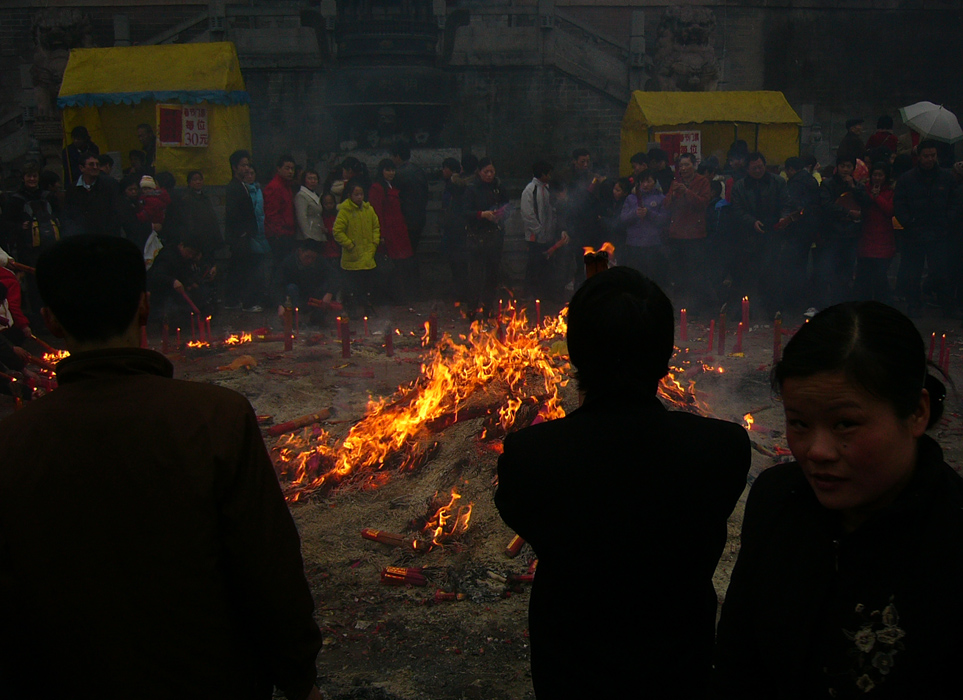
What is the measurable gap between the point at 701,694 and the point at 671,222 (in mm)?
10068

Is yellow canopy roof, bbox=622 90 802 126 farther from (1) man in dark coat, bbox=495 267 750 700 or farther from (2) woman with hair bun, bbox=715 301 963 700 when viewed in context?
(2) woman with hair bun, bbox=715 301 963 700

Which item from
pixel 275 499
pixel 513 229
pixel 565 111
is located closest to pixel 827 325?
pixel 275 499

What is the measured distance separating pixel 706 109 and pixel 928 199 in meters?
5.79

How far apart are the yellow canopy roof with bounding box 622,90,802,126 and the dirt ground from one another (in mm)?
7527

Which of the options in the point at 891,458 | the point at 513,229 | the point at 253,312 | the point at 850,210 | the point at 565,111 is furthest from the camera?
the point at 565,111

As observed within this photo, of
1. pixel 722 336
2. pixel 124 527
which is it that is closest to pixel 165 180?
pixel 722 336

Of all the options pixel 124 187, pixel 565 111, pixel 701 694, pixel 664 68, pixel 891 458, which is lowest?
pixel 701 694

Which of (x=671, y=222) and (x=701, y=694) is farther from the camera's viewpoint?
(x=671, y=222)

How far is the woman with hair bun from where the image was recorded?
161 centimetres

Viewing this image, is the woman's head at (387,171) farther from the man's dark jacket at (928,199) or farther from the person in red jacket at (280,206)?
the man's dark jacket at (928,199)

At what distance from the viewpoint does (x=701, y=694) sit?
2.14 m

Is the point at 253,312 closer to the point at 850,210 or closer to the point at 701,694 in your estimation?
the point at 850,210

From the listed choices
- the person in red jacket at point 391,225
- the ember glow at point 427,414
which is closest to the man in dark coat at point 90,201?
the person in red jacket at point 391,225

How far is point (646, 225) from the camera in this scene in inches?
457
